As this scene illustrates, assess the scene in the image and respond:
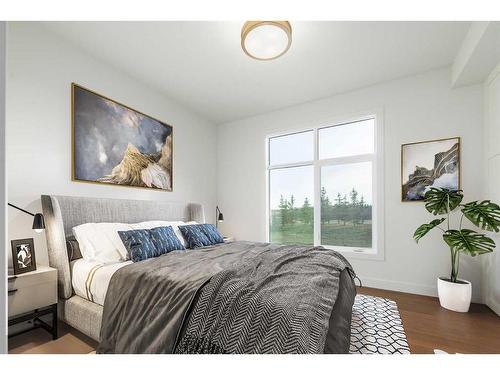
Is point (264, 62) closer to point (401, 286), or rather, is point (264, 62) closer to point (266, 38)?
point (266, 38)

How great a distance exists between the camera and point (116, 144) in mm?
2732

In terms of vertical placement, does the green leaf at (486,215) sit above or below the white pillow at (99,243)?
above

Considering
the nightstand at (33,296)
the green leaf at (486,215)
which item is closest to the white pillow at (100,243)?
the nightstand at (33,296)

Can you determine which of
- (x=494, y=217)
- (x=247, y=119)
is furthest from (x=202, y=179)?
(x=494, y=217)

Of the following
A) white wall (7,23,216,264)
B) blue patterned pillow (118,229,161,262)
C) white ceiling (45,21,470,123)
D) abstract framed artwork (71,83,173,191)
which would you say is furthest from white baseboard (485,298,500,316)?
white wall (7,23,216,264)

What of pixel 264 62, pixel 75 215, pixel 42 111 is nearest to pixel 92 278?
pixel 75 215

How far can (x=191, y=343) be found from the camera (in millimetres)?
1169

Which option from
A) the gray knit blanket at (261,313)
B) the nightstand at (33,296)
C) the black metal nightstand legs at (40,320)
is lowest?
the black metal nightstand legs at (40,320)

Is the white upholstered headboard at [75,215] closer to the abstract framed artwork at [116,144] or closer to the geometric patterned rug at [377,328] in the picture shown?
the abstract framed artwork at [116,144]

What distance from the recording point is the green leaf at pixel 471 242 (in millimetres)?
2199

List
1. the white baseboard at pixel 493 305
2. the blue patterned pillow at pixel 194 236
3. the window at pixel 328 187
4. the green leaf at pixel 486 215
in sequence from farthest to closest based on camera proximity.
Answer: the window at pixel 328 187, the blue patterned pillow at pixel 194 236, the white baseboard at pixel 493 305, the green leaf at pixel 486 215

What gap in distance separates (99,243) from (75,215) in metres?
0.45

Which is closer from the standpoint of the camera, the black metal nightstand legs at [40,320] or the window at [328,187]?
the black metal nightstand legs at [40,320]
